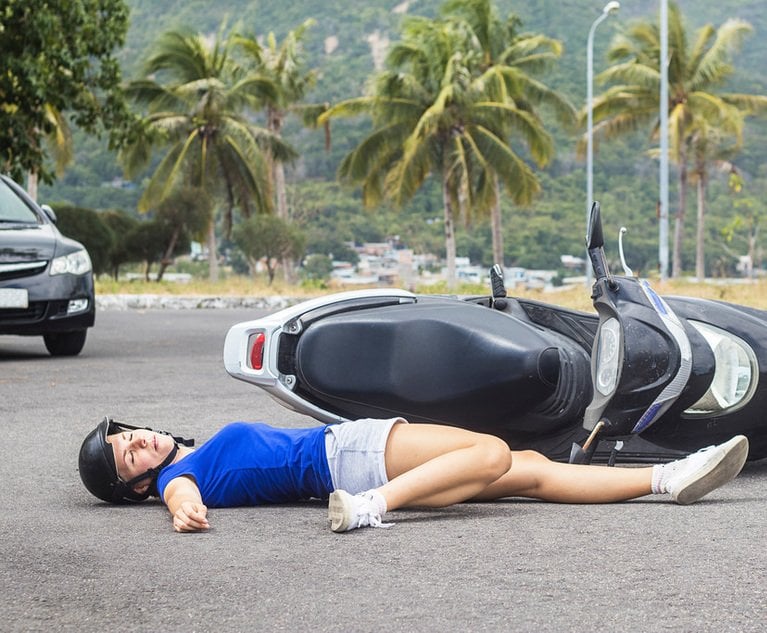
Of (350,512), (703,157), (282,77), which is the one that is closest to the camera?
(350,512)

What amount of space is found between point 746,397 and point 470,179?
4048 centimetres

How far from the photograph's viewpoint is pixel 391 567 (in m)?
3.79

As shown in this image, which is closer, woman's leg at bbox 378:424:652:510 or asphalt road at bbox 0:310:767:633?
asphalt road at bbox 0:310:767:633

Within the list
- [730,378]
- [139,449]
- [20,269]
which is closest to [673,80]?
[20,269]

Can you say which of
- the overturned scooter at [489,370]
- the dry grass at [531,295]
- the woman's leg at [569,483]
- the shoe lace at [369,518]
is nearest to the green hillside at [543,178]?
the dry grass at [531,295]

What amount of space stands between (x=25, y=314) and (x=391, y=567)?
27.4ft

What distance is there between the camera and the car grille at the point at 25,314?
11391 mm

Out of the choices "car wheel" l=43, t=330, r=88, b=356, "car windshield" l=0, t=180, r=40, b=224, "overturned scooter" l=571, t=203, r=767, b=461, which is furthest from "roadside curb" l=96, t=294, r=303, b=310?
"overturned scooter" l=571, t=203, r=767, b=461

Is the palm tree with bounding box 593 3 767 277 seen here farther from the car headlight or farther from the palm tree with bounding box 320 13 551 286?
the car headlight

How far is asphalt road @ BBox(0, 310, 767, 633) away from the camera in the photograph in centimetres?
324

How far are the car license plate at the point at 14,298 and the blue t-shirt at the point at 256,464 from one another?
711 centimetres

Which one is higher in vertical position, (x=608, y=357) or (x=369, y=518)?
(x=608, y=357)

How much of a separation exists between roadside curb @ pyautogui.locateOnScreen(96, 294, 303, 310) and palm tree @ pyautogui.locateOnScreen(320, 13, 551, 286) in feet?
57.1

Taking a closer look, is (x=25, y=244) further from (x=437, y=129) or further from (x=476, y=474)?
(x=437, y=129)
